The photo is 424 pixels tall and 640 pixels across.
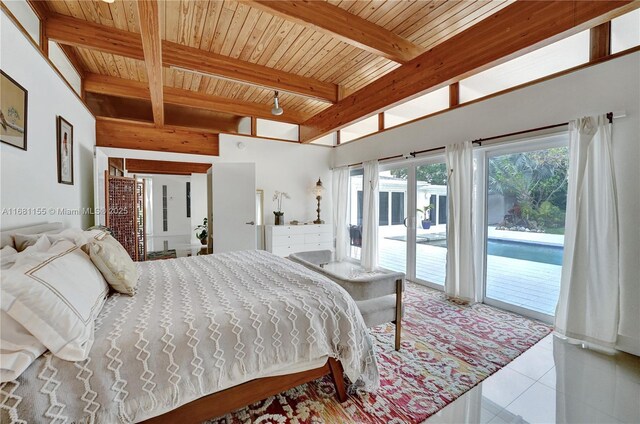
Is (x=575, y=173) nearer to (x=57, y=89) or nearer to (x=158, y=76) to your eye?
(x=158, y=76)

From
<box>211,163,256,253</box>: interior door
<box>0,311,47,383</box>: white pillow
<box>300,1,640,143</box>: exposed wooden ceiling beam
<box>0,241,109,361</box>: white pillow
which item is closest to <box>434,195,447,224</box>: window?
<box>300,1,640,143</box>: exposed wooden ceiling beam

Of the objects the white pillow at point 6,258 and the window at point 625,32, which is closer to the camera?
the white pillow at point 6,258

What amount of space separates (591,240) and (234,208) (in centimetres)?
446

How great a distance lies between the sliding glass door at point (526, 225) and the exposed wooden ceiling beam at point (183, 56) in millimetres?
2532

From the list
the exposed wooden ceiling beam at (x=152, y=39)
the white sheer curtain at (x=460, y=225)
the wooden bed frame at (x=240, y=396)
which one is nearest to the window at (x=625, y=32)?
the white sheer curtain at (x=460, y=225)

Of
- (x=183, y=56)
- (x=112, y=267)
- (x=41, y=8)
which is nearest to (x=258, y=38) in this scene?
(x=183, y=56)

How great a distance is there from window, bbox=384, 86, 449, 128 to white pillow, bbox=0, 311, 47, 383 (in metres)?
3.98

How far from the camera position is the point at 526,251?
2.97 meters

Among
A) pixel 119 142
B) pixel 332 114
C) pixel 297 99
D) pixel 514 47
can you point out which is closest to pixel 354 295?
pixel 514 47

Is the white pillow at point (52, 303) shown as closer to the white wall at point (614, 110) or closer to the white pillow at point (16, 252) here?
the white pillow at point (16, 252)

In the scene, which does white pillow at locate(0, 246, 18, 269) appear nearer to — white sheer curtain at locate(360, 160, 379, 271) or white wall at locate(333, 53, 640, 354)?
white wall at locate(333, 53, 640, 354)

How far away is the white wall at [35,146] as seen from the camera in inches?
62.7

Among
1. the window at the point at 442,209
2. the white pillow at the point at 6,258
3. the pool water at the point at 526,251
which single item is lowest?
the pool water at the point at 526,251

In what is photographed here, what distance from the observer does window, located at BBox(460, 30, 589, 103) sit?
2.37m
